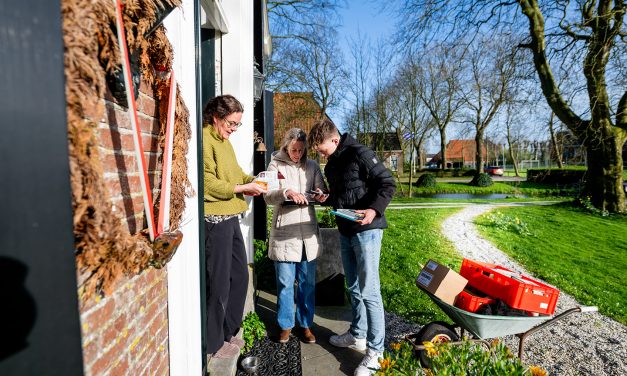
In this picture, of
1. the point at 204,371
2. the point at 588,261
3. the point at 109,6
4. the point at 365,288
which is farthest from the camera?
the point at 588,261

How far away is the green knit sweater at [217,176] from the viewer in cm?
270

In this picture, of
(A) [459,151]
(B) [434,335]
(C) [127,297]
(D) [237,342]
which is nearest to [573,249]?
(B) [434,335]

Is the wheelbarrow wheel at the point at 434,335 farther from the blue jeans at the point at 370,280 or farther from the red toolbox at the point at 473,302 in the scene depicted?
the blue jeans at the point at 370,280

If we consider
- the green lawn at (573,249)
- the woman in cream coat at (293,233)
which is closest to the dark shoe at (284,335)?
the woman in cream coat at (293,233)

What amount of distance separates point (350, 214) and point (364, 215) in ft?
0.41

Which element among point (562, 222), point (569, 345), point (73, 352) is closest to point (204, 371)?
point (73, 352)

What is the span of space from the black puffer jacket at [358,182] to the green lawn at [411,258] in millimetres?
1678

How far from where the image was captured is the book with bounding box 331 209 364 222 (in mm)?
2889

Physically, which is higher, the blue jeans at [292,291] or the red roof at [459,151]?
the red roof at [459,151]

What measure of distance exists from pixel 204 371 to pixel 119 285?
1.45 metres

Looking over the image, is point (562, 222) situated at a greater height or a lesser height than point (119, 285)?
lesser

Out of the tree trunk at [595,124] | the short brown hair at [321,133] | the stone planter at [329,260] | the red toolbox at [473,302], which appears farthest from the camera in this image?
the tree trunk at [595,124]

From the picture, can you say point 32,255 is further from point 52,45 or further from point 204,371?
point 204,371

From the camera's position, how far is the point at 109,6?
112cm
